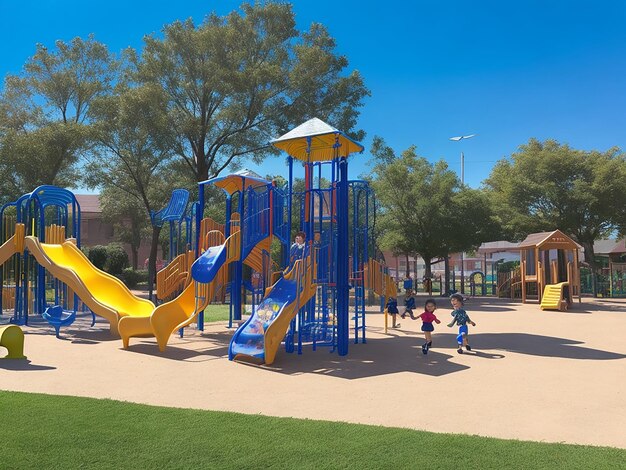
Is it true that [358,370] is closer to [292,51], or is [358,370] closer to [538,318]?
[538,318]

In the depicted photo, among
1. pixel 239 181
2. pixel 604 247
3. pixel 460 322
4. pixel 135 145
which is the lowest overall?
pixel 460 322

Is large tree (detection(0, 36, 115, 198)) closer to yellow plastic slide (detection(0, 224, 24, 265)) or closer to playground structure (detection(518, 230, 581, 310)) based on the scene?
yellow plastic slide (detection(0, 224, 24, 265))

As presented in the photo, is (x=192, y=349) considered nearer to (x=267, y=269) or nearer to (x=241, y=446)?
(x=267, y=269)

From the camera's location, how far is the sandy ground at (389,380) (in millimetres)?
5938

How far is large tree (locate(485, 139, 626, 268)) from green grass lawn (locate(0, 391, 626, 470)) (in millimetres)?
28640

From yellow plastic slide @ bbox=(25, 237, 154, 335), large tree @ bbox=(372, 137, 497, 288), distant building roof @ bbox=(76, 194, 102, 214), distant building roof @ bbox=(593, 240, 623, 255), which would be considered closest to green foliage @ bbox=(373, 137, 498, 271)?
large tree @ bbox=(372, 137, 497, 288)

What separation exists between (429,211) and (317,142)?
19.0 meters

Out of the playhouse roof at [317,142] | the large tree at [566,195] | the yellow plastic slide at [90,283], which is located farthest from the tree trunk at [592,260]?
the yellow plastic slide at [90,283]

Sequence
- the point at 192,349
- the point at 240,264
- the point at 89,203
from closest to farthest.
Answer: the point at 192,349
the point at 240,264
the point at 89,203

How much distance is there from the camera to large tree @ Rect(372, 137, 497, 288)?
29766 millimetres

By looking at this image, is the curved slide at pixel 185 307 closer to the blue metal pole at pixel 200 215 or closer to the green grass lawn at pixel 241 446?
the blue metal pole at pixel 200 215

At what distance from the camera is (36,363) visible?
9.55 meters

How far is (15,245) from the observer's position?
15.9 m

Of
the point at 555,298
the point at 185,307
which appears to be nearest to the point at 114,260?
the point at 185,307
